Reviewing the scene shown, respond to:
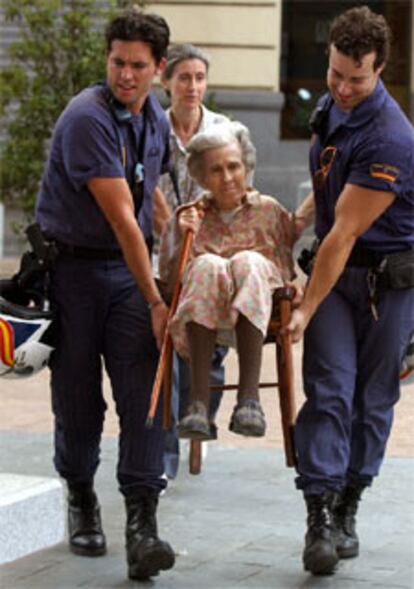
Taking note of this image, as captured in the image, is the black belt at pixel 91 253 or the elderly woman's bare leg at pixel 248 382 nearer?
the elderly woman's bare leg at pixel 248 382

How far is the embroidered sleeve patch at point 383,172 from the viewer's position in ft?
21.5

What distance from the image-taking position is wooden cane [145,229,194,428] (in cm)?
652

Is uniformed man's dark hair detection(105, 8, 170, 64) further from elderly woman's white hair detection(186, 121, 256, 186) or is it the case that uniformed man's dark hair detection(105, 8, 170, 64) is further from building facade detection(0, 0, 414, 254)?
building facade detection(0, 0, 414, 254)

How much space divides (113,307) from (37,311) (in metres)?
0.30

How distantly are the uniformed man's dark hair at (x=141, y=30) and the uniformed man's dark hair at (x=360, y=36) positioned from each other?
2.07ft

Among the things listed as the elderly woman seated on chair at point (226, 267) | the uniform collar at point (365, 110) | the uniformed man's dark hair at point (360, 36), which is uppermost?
the uniformed man's dark hair at point (360, 36)

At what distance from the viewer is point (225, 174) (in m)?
6.91

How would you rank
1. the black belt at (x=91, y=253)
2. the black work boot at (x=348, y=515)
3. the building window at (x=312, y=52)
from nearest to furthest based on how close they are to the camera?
the black belt at (x=91, y=253)
the black work boot at (x=348, y=515)
the building window at (x=312, y=52)

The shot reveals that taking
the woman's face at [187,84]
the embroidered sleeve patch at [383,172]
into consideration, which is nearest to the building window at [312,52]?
the woman's face at [187,84]

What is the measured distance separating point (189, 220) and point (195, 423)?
2.64 ft

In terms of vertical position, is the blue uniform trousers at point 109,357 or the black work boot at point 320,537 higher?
the blue uniform trousers at point 109,357

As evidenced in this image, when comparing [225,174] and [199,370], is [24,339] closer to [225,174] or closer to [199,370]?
[199,370]

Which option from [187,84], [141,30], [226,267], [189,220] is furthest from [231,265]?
[187,84]

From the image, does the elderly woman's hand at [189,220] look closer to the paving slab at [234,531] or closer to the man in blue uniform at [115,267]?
the man in blue uniform at [115,267]
